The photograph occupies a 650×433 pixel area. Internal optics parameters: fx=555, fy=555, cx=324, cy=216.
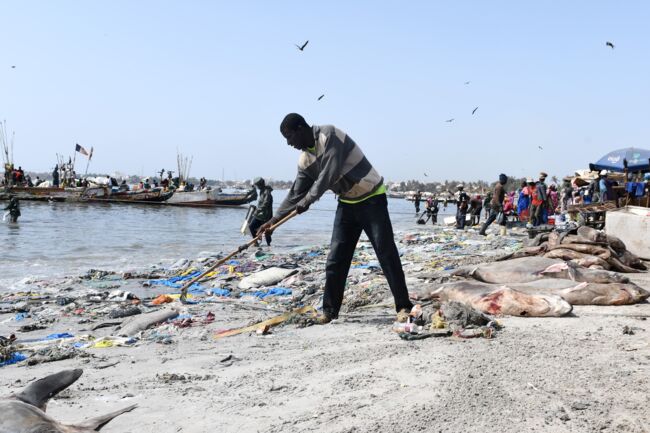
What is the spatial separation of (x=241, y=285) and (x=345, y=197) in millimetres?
3613

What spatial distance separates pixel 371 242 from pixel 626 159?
11585mm

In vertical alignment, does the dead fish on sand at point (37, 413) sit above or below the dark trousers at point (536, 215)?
below

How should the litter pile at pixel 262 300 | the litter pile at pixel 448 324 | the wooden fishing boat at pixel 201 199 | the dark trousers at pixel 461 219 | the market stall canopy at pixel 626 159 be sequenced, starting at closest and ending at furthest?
1. the litter pile at pixel 448 324
2. the litter pile at pixel 262 300
3. the market stall canopy at pixel 626 159
4. the dark trousers at pixel 461 219
5. the wooden fishing boat at pixel 201 199

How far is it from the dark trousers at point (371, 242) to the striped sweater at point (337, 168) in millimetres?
106

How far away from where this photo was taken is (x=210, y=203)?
35750 mm

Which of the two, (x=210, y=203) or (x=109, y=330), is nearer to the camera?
(x=109, y=330)

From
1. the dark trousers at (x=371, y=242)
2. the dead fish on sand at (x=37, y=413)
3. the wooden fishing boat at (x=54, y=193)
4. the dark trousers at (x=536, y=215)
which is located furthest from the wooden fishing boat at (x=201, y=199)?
the dead fish on sand at (x=37, y=413)

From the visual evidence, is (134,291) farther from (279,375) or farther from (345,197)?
(279,375)

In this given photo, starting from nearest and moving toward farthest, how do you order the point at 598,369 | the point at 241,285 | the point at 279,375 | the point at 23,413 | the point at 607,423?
the point at 23,413 < the point at 607,423 < the point at 598,369 < the point at 279,375 < the point at 241,285

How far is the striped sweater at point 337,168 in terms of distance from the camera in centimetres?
373

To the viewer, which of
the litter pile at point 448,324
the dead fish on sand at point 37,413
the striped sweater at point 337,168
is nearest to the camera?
the dead fish on sand at point 37,413

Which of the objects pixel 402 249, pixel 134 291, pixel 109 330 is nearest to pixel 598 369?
pixel 109 330

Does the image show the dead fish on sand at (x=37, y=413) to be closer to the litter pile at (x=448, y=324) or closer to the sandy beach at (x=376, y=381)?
the sandy beach at (x=376, y=381)

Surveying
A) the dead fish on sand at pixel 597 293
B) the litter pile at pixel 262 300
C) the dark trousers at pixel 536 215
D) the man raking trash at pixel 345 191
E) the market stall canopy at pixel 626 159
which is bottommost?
the litter pile at pixel 262 300
